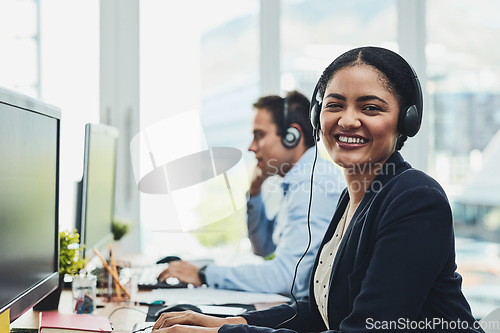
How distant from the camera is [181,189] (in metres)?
2.90

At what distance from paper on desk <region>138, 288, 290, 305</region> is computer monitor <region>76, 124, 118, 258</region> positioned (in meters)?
0.23

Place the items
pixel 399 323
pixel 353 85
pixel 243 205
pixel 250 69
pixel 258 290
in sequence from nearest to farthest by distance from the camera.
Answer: pixel 399 323 → pixel 353 85 → pixel 258 290 → pixel 243 205 → pixel 250 69

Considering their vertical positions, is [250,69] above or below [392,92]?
above

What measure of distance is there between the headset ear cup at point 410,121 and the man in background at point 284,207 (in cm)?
68

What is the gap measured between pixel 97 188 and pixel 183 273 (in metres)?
0.39

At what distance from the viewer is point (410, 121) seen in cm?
112

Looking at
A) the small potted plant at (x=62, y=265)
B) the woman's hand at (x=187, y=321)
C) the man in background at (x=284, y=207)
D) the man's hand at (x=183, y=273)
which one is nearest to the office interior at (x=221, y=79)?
the man in background at (x=284, y=207)

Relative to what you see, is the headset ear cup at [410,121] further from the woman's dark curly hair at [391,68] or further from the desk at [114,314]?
the desk at [114,314]

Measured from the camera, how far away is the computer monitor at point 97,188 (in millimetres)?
1698

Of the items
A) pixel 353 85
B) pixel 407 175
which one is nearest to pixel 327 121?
pixel 353 85

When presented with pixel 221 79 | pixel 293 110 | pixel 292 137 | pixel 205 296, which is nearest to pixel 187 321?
pixel 205 296

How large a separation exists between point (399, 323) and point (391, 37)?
2.43 metres

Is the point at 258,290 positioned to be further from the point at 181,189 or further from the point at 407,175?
the point at 181,189

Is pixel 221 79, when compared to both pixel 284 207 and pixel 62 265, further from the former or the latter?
pixel 62 265
